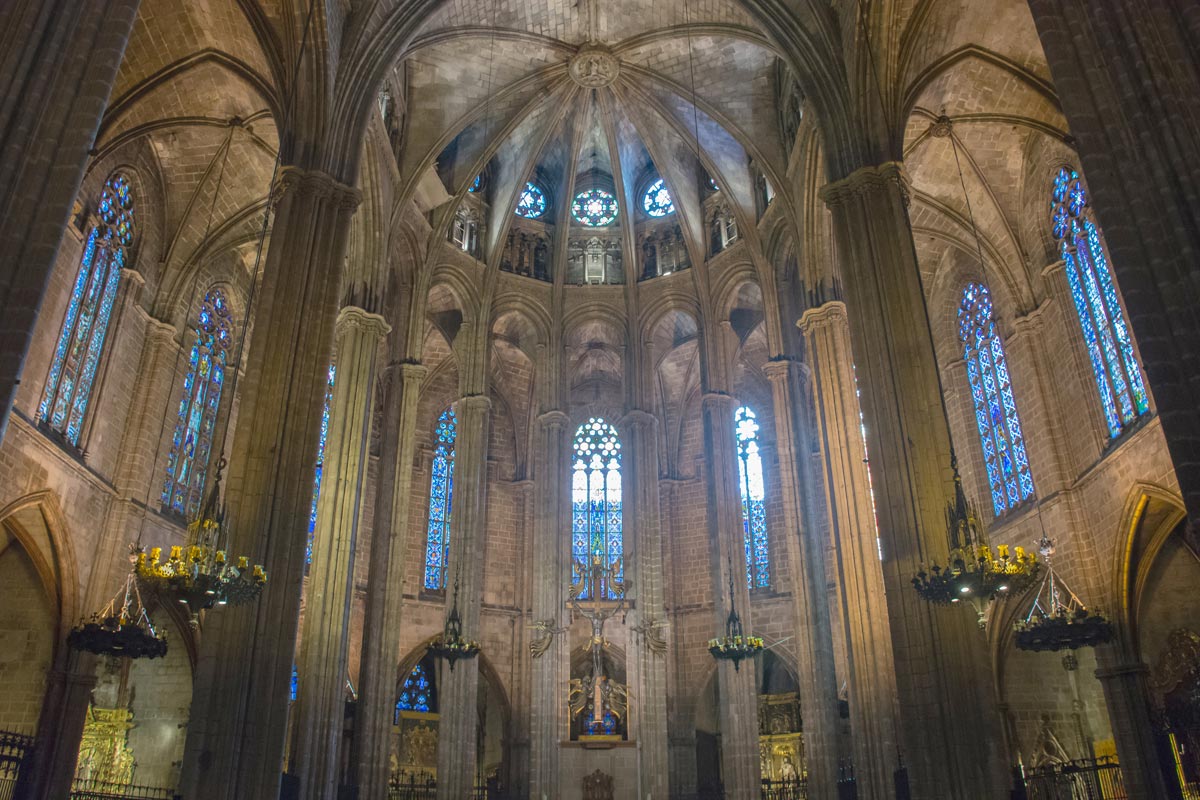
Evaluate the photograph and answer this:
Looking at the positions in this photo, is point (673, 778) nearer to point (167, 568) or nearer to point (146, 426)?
A: point (146, 426)

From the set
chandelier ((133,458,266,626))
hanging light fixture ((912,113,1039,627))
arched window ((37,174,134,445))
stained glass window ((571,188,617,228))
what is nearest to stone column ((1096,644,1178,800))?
hanging light fixture ((912,113,1039,627))

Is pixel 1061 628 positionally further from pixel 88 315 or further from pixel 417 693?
pixel 88 315

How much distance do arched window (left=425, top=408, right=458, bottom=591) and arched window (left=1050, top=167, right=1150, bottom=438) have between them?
1720 cm

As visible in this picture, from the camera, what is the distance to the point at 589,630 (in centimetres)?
2797

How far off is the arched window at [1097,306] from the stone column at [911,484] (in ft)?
16.3

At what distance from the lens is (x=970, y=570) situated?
11688 millimetres

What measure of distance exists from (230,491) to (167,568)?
207 centimetres

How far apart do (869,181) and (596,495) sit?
1569 cm

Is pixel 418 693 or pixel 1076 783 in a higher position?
pixel 418 693

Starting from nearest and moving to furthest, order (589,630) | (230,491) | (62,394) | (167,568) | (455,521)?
(167,568) → (230,491) → (62,394) → (455,521) → (589,630)

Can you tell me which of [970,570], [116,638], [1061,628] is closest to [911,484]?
[970,570]

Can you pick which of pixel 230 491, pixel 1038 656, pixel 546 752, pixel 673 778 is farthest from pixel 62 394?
pixel 1038 656

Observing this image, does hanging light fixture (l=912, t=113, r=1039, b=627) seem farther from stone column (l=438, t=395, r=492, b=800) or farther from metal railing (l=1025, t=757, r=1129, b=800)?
stone column (l=438, t=395, r=492, b=800)

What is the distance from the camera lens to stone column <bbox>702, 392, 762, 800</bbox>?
20.2 meters
